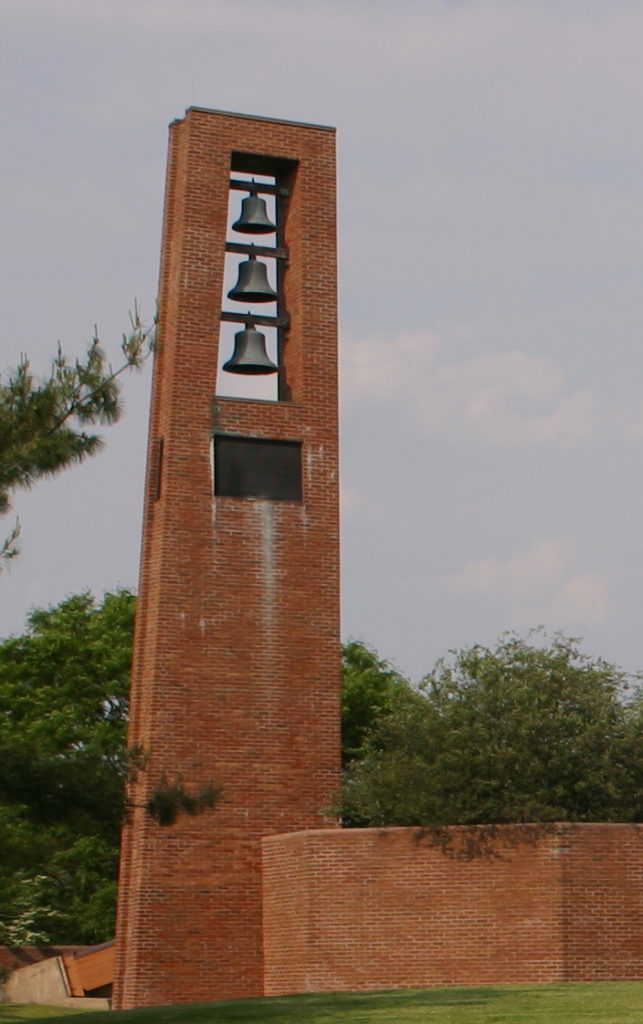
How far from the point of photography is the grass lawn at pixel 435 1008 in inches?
641

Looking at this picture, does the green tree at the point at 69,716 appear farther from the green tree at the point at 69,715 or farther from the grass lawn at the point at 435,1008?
the grass lawn at the point at 435,1008

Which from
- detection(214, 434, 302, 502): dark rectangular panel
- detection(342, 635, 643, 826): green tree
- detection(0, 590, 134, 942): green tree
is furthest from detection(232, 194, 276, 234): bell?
detection(0, 590, 134, 942): green tree

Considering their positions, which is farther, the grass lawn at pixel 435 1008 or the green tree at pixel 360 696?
the green tree at pixel 360 696

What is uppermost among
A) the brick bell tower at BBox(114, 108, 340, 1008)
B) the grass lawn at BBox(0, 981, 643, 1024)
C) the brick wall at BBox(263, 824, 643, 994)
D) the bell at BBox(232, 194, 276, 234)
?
the bell at BBox(232, 194, 276, 234)

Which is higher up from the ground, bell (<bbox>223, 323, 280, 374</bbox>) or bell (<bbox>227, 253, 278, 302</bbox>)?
bell (<bbox>227, 253, 278, 302</bbox>)

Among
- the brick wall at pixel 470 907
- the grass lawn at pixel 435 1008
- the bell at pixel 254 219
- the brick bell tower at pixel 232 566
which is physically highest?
the bell at pixel 254 219

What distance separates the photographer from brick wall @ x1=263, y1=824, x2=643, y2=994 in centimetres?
2198

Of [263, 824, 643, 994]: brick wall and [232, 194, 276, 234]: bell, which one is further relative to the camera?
[232, 194, 276, 234]: bell

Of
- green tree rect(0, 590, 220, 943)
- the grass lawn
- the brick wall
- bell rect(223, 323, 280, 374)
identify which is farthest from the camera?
green tree rect(0, 590, 220, 943)

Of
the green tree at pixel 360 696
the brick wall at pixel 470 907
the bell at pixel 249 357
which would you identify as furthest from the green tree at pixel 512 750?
the green tree at pixel 360 696

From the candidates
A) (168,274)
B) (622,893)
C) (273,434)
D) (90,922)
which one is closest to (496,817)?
(622,893)

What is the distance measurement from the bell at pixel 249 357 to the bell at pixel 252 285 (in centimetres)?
56

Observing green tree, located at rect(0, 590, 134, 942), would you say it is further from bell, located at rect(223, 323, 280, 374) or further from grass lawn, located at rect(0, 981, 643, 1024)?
grass lawn, located at rect(0, 981, 643, 1024)

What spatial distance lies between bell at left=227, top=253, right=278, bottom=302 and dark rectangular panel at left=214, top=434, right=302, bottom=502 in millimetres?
2059
